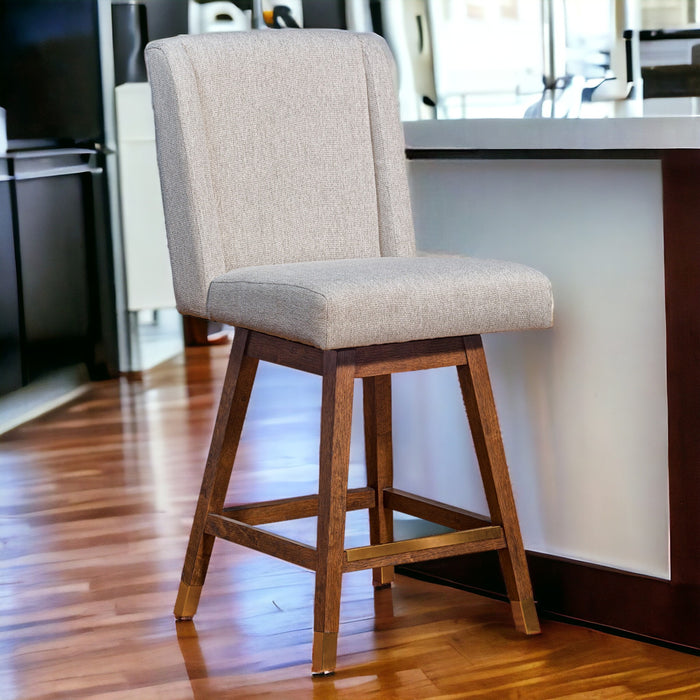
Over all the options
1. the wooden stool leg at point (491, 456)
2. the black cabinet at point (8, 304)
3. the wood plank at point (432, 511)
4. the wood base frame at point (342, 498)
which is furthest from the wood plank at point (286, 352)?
the black cabinet at point (8, 304)

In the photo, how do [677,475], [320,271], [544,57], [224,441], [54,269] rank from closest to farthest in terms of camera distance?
[320,271]
[677,475]
[224,441]
[544,57]
[54,269]

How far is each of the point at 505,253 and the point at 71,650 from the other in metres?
0.98

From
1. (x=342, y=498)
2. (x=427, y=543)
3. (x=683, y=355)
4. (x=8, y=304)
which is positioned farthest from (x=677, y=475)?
(x=8, y=304)

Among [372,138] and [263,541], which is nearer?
[263,541]

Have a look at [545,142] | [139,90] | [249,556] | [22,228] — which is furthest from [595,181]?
[139,90]

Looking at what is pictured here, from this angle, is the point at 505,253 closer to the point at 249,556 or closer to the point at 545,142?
the point at 545,142

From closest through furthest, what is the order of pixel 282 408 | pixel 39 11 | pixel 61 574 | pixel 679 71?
pixel 61 574, pixel 679 71, pixel 282 408, pixel 39 11

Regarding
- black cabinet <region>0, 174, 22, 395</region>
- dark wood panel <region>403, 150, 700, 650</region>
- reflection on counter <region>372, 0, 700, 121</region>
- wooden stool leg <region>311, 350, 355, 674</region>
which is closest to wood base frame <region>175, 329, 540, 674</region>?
wooden stool leg <region>311, 350, 355, 674</region>

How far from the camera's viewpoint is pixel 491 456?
1860 mm

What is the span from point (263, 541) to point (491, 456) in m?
0.38

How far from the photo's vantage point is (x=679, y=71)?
2598 mm

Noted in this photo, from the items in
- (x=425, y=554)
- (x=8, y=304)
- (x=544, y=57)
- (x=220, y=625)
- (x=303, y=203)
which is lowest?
(x=220, y=625)

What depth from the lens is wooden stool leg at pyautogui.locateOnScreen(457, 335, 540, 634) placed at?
184 cm

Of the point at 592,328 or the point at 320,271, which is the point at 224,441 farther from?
the point at 592,328
